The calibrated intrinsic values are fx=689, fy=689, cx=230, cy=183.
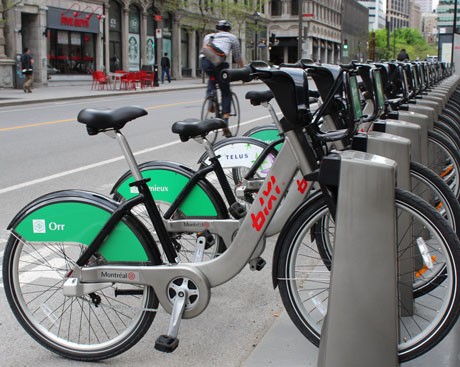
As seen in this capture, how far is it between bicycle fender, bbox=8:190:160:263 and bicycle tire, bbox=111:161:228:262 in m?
0.80

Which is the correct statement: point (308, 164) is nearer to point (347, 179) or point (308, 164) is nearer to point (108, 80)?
point (347, 179)

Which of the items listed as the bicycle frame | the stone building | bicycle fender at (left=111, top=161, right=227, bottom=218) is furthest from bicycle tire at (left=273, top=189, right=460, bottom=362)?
the stone building

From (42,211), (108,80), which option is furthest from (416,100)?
(108,80)

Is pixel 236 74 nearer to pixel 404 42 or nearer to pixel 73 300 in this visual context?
pixel 73 300

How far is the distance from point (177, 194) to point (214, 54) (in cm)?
773

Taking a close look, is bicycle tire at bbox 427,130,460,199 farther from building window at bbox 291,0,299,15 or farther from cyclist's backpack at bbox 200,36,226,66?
building window at bbox 291,0,299,15

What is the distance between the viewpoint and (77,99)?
26656mm

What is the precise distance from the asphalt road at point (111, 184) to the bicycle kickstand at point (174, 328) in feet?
0.84

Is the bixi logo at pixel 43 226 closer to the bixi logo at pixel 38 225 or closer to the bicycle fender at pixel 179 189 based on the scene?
the bixi logo at pixel 38 225

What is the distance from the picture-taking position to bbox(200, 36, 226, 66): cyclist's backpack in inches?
465

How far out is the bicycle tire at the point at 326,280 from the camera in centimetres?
288

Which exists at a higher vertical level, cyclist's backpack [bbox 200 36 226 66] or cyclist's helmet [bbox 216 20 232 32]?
cyclist's helmet [bbox 216 20 232 32]

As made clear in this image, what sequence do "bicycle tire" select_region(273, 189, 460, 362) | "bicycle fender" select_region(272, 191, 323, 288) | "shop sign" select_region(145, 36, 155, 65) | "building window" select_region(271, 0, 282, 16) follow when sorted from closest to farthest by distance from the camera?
"bicycle tire" select_region(273, 189, 460, 362) → "bicycle fender" select_region(272, 191, 323, 288) → "shop sign" select_region(145, 36, 155, 65) → "building window" select_region(271, 0, 282, 16)

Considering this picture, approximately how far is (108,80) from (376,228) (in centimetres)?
3247
